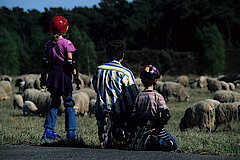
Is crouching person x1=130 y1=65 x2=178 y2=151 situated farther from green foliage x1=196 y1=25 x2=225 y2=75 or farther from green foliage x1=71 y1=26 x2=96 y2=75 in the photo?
green foliage x1=196 y1=25 x2=225 y2=75

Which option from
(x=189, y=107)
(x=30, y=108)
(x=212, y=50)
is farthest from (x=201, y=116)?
Answer: (x=212, y=50)

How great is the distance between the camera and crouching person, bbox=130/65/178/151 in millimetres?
5688

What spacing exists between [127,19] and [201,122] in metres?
68.1

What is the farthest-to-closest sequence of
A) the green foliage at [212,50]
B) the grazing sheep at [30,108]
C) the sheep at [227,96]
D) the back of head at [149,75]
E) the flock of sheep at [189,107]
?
the green foliage at [212,50] → the sheep at [227,96] → the grazing sheep at [30,108] → the flock of sheep at [189,107] → the back of head at [149,75]

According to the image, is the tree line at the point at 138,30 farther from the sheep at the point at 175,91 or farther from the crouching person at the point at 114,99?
the crouching person at the point at 114,99

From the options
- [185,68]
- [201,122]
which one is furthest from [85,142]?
[185,68]

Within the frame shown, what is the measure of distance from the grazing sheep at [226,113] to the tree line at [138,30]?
49.4 metres

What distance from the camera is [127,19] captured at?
79875 millimetres

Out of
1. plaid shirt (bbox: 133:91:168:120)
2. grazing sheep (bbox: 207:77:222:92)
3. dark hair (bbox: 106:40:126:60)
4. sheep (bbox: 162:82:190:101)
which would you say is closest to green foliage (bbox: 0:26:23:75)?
grazing sheep (bbox: 207:77:222:92)

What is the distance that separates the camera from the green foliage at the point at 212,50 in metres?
63.2

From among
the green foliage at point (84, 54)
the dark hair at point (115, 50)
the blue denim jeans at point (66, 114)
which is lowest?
the blue denim jeans at point (66, 114)

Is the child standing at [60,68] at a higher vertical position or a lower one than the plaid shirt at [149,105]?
higher

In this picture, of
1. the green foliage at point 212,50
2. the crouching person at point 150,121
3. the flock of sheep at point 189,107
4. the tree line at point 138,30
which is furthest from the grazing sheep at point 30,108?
the green foliage at point 212,50

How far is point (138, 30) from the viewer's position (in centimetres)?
8194
